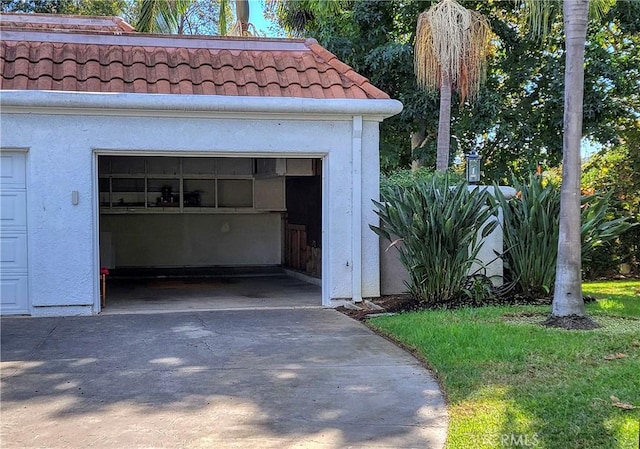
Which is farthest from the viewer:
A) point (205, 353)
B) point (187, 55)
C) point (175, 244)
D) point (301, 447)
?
point (175, 244)

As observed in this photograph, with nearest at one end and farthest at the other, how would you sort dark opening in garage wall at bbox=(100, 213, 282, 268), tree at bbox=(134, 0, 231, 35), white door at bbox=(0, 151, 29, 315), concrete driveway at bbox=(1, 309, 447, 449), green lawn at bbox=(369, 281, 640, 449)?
green lawn at bbox=(369, 281, 640, 449) → concrete driveway at bbox=(1, 309, 447, 449) → white door at bbox=(0, 151, 29, 315) → dark opening in garage wall at bbox=(100, 213, 282, 268) → tree at bbox=(134, 0, 231, 35)

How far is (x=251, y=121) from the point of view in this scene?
29.9 feet

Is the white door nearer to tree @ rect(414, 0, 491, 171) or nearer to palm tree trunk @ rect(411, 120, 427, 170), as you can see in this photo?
tree @ rect(414, 0, 491, 171)

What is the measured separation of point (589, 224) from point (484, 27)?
5.10 meters

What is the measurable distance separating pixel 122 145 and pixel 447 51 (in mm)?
6298

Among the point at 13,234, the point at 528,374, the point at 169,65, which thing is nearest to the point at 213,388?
the point at 528,374

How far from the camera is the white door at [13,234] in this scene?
336 inches

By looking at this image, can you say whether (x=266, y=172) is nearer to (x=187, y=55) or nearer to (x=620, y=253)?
(x=187, y=55)

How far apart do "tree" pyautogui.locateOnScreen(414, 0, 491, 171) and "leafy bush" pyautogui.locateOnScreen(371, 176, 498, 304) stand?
320 centimetres

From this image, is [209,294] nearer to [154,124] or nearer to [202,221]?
[154,124]

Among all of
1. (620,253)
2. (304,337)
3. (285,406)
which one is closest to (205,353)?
(304,337)

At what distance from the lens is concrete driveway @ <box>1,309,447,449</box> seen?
167 inches

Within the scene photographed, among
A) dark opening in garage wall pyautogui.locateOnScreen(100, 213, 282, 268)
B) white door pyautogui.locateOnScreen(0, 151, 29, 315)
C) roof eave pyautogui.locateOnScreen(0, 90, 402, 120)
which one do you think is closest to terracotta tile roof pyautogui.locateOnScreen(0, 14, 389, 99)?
roof eave pyautogui.locateOnScreen(0, 90, 402, 120)

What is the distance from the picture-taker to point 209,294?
1131 cm
